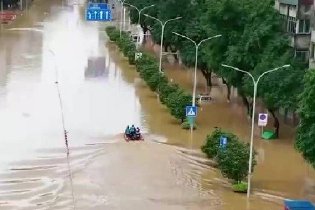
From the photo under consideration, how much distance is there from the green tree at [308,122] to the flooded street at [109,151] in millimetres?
2167

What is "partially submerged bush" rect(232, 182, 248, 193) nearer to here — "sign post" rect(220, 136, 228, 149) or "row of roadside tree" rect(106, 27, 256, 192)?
"row of roadside tree" rect(106, 27, 256, 192)

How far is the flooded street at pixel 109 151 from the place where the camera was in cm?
2777

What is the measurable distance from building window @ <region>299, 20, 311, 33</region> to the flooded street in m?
5.32

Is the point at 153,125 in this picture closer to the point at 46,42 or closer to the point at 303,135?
the point at 303,135

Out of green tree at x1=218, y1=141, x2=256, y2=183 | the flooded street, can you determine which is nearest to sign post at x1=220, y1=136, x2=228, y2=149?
green tree at x1=218, y1=141, x2=256, y2=183

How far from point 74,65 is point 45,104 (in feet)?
46.7

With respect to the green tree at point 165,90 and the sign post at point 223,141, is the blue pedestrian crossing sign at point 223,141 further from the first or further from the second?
the green tree at point 165,90

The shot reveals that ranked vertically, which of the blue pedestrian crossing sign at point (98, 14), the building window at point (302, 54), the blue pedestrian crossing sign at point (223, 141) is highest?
the blue pedestrian crossing sign at point (98, 14)

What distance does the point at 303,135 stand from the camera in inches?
1098

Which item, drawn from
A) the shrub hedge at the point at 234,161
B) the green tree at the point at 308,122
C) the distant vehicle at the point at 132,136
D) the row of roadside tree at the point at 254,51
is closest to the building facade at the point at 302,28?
the row of roadside tree at the point at 254,51

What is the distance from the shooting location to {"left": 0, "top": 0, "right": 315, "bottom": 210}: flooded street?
27.8m

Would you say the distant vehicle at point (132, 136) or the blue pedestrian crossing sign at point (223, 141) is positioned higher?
the blue pedestrian crossing sign at point (223, 141)

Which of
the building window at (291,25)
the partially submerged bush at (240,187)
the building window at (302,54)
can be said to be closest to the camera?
the partially submerged bush at (240,187)

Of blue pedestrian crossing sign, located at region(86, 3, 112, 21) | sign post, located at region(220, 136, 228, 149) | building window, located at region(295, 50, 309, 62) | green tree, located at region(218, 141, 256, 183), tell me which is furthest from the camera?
blue pedestrian crossing sign, located at region(86, 3, 112, 21)
